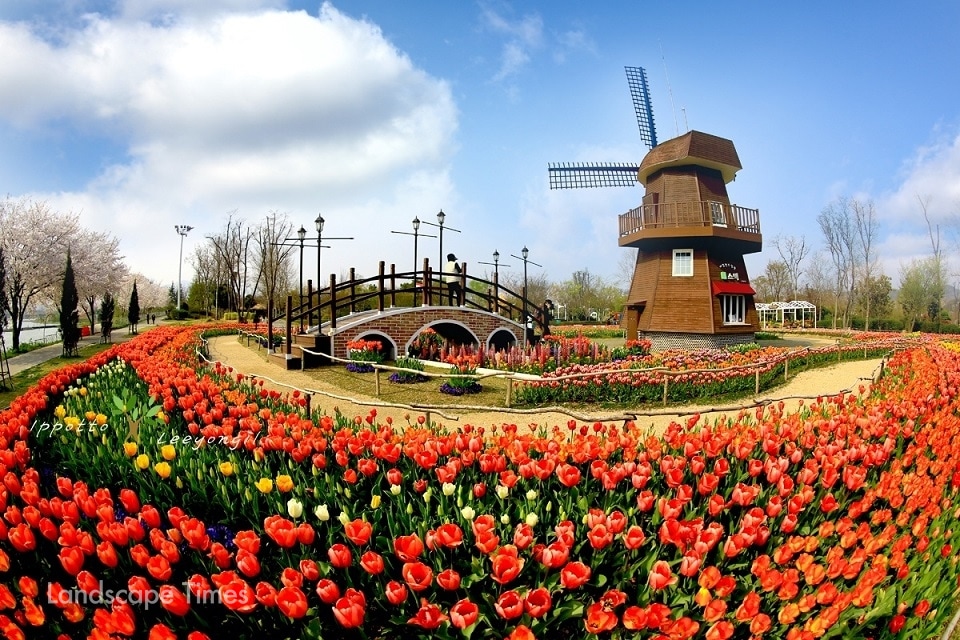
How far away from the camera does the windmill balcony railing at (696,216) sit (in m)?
22.3

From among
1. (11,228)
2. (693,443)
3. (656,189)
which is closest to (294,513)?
(693,443)

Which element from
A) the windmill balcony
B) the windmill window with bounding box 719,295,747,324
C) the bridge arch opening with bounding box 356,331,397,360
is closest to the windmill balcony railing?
the windmill balcony

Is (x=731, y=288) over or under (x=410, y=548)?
over

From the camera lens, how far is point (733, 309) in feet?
75.2

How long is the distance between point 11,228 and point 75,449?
34.5 metres

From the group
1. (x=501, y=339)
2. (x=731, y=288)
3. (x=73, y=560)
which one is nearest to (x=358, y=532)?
(x=73, y=560)

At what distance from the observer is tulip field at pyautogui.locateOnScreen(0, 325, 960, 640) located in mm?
2047

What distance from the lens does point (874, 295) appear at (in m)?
46.0

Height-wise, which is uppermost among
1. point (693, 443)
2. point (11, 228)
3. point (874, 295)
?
point (11, 228)

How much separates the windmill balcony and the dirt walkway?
6.77 meters

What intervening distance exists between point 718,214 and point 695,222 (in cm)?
106

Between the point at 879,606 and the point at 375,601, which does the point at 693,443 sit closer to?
the point at 879,606

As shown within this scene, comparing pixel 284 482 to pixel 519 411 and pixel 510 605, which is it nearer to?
pixel 510 605

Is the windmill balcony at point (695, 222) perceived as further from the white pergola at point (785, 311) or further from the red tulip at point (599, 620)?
the white pergola at point (785, 311)
